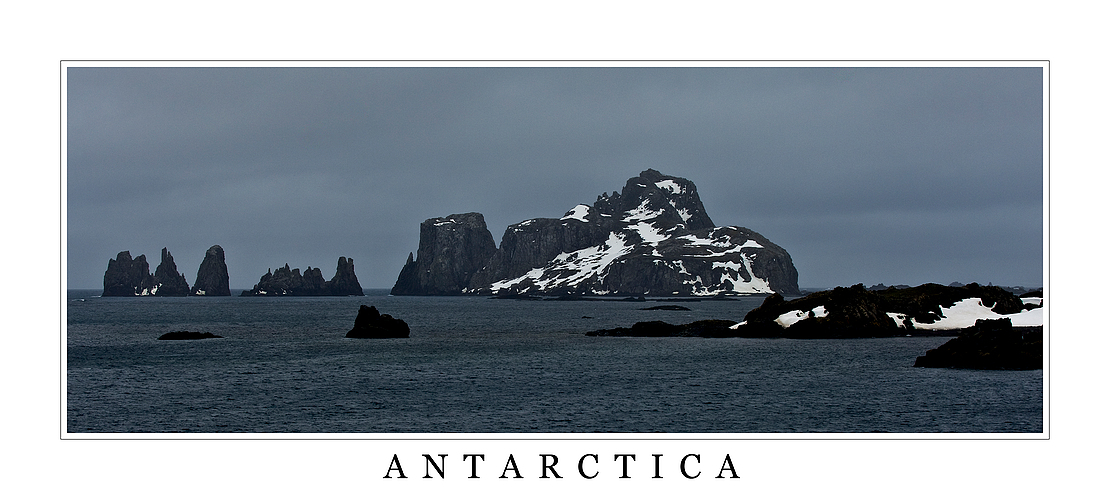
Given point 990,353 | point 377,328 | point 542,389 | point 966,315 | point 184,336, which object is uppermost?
point 990,353

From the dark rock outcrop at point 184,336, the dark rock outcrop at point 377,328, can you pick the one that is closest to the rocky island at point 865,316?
the dark rock outcrop at point 377,328

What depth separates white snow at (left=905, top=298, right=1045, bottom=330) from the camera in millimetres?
88875

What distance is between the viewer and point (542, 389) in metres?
47.5

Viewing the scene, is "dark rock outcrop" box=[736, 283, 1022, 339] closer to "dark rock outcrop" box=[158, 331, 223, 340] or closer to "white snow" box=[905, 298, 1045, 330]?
"white snow" box=[905, 298, 1045, 330]

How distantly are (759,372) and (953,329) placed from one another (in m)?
47.4

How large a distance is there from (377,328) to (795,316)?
1919 inches

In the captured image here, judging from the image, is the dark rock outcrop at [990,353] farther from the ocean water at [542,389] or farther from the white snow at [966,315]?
the white snow at [966,315]

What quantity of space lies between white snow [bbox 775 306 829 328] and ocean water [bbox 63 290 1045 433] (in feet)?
33.0

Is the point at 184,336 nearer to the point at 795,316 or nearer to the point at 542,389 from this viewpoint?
the point at 542,389

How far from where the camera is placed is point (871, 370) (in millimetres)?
55562

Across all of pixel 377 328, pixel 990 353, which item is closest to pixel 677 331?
pixel 377 328

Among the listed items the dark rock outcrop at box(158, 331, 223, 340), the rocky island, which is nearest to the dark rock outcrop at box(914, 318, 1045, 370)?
the rocky island

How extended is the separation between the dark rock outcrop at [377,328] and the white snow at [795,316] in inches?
1727
